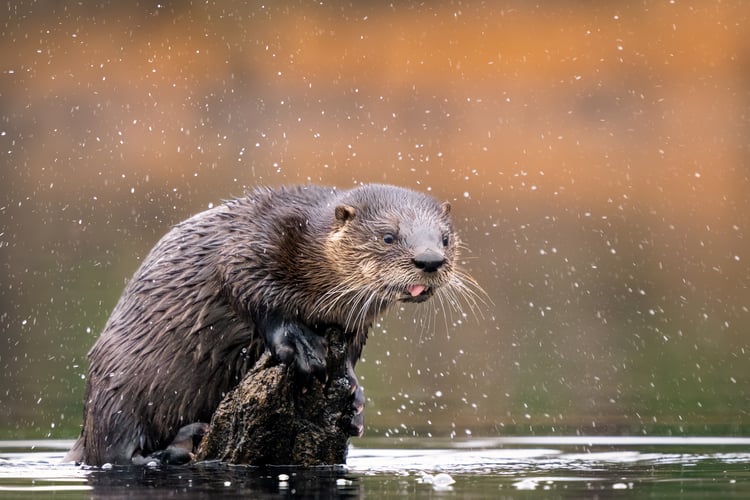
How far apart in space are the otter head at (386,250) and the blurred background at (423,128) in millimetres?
6946

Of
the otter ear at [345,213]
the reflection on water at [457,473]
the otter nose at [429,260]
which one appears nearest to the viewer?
the reflection on water at [457,473]

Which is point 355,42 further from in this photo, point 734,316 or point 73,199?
point 734,316

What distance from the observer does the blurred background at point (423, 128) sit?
1658 centimetres

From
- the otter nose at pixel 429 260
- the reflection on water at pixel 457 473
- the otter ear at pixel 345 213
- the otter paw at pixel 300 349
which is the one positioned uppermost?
the otter ear at pixel 345 213

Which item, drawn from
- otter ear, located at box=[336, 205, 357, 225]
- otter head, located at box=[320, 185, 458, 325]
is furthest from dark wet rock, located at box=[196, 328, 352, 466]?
otter ear, located at box=[336, 205, 357, 225]

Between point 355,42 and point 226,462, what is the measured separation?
1431 centimetres

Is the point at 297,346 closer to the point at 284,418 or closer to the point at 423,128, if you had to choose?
the point at 284,418

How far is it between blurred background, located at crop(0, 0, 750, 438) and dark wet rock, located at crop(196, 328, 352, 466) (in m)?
7.06

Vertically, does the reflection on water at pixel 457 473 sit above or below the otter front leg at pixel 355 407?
below

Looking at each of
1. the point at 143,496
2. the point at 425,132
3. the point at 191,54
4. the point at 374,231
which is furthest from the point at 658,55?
the point at 143,496

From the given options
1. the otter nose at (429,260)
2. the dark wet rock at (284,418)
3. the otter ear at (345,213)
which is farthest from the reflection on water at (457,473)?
the otter ear at (345,213)

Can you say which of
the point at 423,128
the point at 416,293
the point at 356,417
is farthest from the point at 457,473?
the point at 423,128

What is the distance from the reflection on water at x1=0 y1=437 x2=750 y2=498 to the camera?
626 cm

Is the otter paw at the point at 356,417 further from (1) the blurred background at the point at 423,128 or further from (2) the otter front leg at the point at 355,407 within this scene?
(1) the blurred background at the point at 423,128
